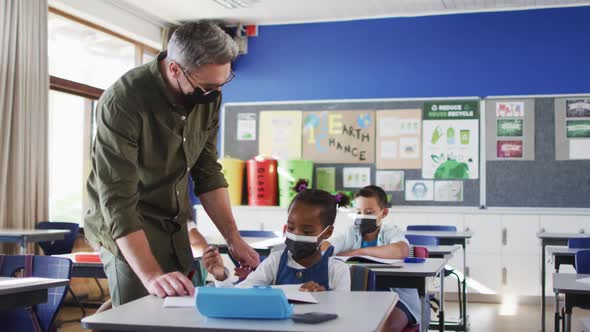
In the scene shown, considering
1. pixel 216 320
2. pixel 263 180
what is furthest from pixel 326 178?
pixel 216 320

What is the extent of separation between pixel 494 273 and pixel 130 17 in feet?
14.5

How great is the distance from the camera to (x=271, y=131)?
26.0ft

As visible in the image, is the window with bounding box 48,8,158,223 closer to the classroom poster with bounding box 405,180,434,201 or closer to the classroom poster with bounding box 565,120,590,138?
the classroom poster with bounding box 405,180,434,201

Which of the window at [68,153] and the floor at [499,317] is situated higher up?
the window at [68,153]

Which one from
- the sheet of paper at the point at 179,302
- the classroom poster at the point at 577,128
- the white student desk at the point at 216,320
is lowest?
the white student desk at the point at 216,320

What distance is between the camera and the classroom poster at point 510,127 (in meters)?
7.14

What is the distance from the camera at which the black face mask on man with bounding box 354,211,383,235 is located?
149 inches

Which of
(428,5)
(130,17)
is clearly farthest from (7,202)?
(428,5)

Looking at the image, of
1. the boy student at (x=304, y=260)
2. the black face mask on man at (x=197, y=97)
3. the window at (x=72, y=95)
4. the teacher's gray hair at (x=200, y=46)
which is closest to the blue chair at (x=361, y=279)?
the boy student at (x=304, y=260)

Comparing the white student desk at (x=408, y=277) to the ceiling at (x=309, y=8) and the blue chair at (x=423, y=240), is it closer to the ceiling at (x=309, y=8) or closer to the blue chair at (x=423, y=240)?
the blue chair at (x=423, y=240)

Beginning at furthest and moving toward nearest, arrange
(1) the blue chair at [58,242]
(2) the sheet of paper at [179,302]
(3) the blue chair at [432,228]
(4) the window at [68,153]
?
1. (4) the window at [68,153]
2. (3) the blue chair at [432,228]
3. (1) the blue chair at [58,242]
4. (2) the sheet of paper at [179,302]

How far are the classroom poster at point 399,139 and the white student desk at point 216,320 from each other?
576cm

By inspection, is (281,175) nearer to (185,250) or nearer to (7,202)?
(7,202)

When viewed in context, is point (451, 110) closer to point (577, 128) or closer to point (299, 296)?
point (577, 128)
